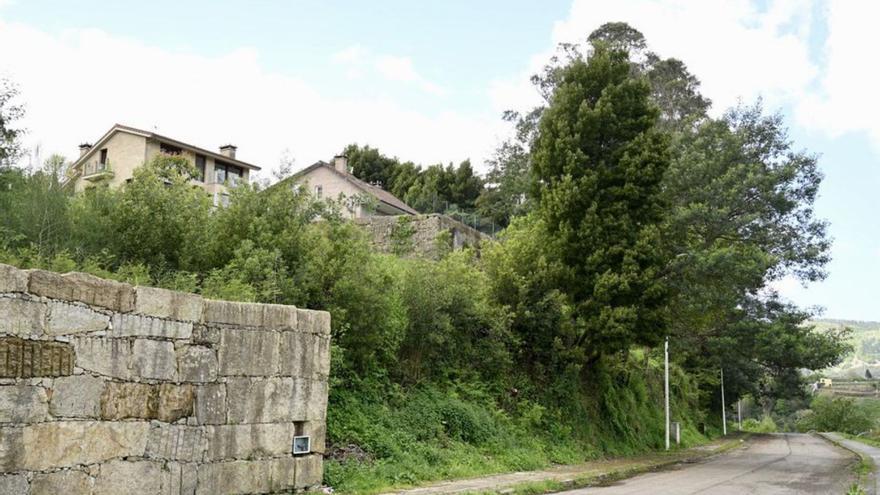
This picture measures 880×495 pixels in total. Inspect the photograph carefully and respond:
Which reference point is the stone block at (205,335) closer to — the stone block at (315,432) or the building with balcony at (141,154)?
the stone block at (315,432)

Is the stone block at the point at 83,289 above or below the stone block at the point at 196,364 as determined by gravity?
above

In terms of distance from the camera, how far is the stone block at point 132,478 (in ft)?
25.7

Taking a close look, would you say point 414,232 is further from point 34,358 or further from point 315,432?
point 34,358

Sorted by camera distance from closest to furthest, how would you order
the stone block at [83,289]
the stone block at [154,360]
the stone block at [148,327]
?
the stone block at [83,289] → the stone block at [148,327] → the stone block at [154,360]

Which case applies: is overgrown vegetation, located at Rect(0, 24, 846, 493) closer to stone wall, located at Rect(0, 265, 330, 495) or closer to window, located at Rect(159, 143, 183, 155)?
stone wall, located at Rect(0, 265, 330, 495)

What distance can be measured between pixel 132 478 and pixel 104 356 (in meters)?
1.44

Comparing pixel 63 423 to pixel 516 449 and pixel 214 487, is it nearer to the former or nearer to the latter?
pixel 214 487

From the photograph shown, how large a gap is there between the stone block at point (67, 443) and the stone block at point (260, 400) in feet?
3.99

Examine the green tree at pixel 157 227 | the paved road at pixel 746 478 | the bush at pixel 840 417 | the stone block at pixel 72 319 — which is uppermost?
the green tree at pixel 157 227

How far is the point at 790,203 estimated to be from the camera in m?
22.4

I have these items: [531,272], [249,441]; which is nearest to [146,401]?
[249,441]

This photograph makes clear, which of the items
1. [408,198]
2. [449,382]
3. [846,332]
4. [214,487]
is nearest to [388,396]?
[449,382]

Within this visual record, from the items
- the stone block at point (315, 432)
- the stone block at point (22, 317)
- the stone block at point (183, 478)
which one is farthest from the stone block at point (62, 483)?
the stone block at point (315, 432)

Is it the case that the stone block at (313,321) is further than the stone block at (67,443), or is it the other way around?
the stone block at (313,321)
